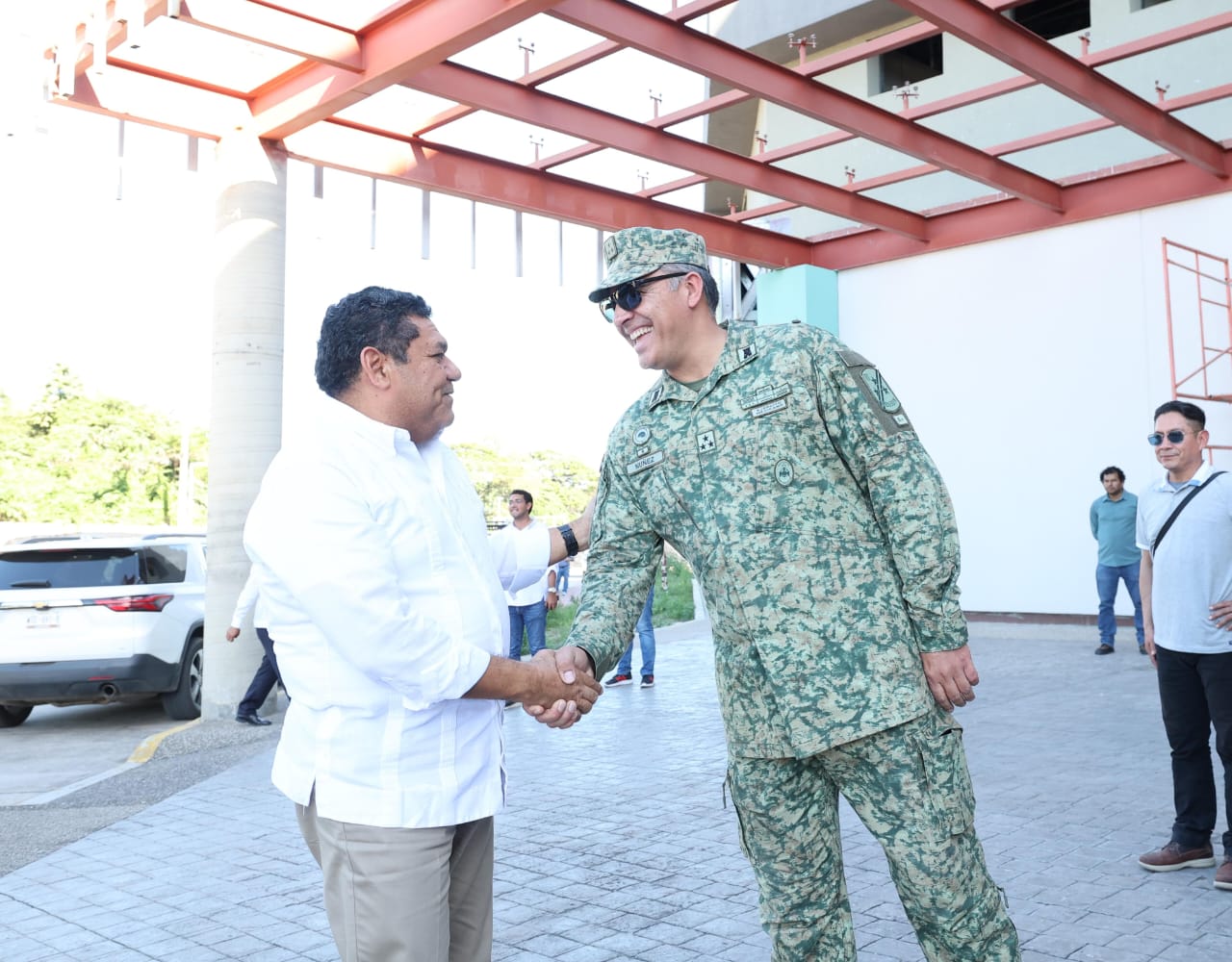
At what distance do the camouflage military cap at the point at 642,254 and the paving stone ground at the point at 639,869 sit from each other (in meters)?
2.44

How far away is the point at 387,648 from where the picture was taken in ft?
7.29

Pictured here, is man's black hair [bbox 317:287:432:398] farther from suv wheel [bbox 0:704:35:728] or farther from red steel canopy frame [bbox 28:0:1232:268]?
suv wheel [bbox 0:704:35:728]

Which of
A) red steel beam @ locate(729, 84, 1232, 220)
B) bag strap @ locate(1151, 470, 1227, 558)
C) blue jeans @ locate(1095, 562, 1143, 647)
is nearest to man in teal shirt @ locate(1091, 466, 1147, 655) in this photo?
blue jeans @ locate(1095, 562, 1143, 647)

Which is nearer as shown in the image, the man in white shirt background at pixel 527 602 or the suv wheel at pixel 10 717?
the man in white shirt background at pixel 527 602

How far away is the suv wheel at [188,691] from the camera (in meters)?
9.99

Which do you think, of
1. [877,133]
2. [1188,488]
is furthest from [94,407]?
A: [1188,488]

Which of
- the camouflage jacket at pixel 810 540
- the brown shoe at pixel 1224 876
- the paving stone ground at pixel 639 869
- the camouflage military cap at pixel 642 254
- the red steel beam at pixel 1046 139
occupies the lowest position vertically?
the paving stone ground at pixel 639 869

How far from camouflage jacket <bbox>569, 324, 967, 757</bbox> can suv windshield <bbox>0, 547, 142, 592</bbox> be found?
8.06 m

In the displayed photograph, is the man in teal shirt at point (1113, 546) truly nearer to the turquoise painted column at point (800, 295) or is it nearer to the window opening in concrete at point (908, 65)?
the turquoise painted column at point (800, 295)

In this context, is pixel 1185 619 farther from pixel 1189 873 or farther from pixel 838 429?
pixel 838 429

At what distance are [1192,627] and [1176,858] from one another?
979 millimetres

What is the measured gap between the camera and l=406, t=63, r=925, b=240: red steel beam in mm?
9719

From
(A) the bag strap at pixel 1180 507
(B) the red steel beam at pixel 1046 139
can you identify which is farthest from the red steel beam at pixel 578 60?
(A) the bag strap at pixel 1180 507

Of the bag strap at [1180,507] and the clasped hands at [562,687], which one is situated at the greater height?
the bag strap at [1180,507]
